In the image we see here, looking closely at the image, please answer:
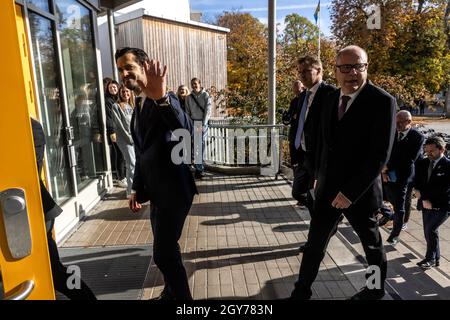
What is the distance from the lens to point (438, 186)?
366 centimetres

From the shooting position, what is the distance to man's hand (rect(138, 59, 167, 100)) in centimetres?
217

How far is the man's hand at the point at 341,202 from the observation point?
2.37 m

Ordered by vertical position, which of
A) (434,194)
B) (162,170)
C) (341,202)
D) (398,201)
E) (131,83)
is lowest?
(398,201)

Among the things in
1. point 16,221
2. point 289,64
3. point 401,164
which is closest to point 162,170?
point 16,221

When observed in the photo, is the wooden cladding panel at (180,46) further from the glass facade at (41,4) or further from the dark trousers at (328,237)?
the dark trousers at (328,237)

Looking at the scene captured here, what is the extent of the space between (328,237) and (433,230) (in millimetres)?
1709

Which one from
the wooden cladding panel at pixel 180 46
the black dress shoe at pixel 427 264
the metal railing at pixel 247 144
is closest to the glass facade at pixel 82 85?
the metal railing at pixel 247 144

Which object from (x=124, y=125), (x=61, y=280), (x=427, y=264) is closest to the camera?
(x=61, y=280)

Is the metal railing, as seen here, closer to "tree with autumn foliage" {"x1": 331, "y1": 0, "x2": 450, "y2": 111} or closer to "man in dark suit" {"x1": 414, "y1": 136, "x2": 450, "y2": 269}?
"man in dark suit" {"x1": 414, "y1": 136, "x2": 450, "y2": 269}

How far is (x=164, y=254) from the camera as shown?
7.75 ft

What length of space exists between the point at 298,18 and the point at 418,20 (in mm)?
20405

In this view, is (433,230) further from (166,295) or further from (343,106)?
(166,295)

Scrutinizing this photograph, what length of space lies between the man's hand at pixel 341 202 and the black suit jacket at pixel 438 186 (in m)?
1.86
